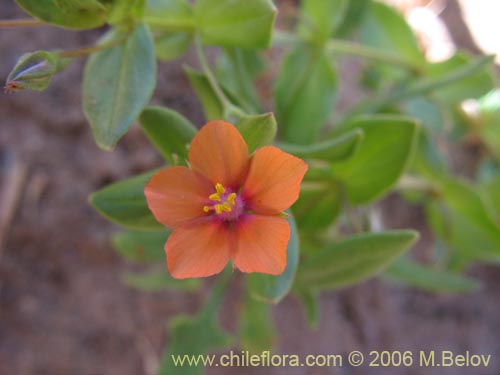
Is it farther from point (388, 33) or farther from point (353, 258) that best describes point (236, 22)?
point (388, 33)

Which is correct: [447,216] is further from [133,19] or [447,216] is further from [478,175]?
[133,19]

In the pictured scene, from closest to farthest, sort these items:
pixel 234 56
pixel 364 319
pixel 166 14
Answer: pixel 166 14, pixel 234 56, pixel 364 319

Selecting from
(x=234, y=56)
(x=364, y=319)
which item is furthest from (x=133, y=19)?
(x=364, y=319)

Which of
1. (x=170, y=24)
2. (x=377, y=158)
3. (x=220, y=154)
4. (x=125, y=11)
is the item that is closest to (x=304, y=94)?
(x=377, y=158)

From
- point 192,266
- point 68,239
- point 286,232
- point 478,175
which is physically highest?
point 286,232

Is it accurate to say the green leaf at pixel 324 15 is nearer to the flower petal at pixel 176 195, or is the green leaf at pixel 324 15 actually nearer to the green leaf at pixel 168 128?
the green leaf at pixel 168 128

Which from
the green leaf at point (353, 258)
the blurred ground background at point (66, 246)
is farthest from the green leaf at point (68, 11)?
the blurred ground background at point (66, 246)
